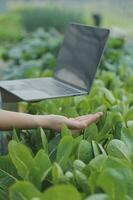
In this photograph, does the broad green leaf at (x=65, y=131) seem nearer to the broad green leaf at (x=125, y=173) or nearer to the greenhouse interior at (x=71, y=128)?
the greenhouse interior at (x=71, y=128)

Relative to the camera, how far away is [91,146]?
6.90 feet

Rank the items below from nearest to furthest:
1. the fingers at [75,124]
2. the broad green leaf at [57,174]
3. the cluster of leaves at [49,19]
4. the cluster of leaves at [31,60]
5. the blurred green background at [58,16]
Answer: the broad green leaf at [57,174] < the fingers at [75,124] < the cluster of leaves at [31,60] < the blurred green background at [58,16] < the cluster of leaves at [49,19]

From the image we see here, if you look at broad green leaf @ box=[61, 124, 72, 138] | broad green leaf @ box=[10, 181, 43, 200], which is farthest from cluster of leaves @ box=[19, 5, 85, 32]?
broad green leaf @ box=[10, 181, 43, 200]

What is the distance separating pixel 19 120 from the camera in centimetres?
231

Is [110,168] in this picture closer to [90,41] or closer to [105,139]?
[105,139]

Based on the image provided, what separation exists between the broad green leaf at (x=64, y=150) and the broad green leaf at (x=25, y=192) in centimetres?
36

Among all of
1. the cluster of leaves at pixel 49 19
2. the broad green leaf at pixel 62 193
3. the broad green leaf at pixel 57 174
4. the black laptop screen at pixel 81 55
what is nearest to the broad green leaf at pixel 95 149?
the broad green leaf at pixel 57 174

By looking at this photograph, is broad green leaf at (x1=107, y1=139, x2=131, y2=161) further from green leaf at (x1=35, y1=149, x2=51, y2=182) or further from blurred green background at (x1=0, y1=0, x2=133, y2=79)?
blurred green background at (x1=0, y1=0, x2=133, y2=79)

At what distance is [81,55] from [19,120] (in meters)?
1.01

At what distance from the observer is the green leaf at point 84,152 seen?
2.05m

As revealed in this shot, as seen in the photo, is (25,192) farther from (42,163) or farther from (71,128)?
(71,128)

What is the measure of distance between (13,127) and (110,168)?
32.1 inches

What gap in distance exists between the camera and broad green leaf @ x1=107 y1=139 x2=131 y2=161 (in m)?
2.01

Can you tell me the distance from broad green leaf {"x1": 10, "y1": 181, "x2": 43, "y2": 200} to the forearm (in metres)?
0.74
